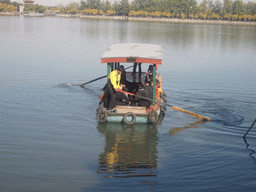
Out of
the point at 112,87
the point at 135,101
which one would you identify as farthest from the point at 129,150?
the point at 135,101

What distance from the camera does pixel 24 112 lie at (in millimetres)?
11930

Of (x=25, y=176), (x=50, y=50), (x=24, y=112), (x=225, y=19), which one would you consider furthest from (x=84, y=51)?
(x=225, y=19)

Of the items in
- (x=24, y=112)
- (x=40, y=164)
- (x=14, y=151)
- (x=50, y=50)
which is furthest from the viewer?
(x=50, y=50)

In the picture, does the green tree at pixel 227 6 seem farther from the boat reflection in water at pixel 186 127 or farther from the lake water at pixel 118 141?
the boat reflection in water at pixel 186 127

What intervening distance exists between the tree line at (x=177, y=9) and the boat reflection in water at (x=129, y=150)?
12380 centimetres

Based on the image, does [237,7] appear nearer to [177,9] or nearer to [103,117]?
[177,9]

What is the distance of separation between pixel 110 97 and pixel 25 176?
4.15 metres

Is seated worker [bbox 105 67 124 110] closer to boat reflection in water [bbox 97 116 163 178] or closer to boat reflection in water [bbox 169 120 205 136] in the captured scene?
boat reflection in water [bbox 97 116 163 178]

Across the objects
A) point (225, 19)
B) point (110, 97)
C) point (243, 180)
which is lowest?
point (243, 180)

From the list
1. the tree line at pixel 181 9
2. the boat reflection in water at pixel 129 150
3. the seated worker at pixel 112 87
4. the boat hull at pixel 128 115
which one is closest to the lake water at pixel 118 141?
the boat reflection in water at pixel 129 150

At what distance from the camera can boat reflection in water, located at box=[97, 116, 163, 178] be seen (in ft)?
25.5

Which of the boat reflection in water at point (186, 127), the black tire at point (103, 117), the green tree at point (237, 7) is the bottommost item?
the boat reflection in water at point (186, 127)

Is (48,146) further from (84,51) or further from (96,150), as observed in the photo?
(84,51)

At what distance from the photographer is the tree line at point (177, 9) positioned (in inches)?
5192
